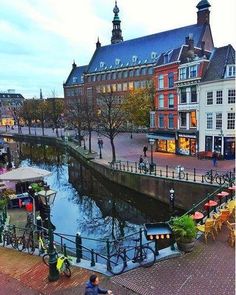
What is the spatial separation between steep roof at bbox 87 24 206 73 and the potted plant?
5450 cm

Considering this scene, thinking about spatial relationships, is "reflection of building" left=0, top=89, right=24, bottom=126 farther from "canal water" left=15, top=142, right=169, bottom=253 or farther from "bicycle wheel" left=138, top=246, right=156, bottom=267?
"bicycle wheel" left=138, top=246, right=156, bottom=267

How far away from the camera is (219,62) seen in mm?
32531

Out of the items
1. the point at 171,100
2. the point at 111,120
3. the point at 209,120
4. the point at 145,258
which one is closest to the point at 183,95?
the point at 171,100

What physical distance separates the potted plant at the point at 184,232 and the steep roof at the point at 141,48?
54501 mm

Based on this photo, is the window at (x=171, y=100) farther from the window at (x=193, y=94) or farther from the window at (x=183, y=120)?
the window at (x=193, y=94)

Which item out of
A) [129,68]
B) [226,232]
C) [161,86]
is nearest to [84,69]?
[129,68]

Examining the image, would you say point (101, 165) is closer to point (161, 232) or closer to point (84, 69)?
point (161, 232)

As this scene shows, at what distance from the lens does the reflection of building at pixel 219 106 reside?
3023 centimetres

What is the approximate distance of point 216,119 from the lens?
31.5 meters

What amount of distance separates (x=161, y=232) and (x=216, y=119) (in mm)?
23257

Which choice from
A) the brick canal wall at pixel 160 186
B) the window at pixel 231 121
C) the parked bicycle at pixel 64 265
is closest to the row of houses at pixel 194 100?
the window at pixel 231 121

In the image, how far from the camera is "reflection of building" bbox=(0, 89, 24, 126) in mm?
149750

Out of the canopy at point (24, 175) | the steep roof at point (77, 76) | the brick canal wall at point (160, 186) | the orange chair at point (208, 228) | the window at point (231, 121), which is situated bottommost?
the brick canal wall at point (160, 186)

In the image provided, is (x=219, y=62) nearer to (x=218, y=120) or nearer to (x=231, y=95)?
(x=231, y=95)
